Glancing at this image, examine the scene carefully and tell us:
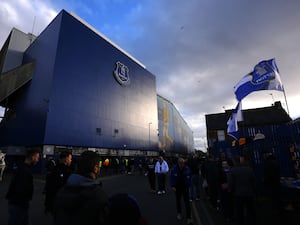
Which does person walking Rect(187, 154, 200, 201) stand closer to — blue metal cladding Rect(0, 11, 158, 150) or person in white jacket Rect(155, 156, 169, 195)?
person in white jacket Rect(155, 156, 169, 195)

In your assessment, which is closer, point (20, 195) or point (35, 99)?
point (20, 195)

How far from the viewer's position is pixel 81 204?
141cm

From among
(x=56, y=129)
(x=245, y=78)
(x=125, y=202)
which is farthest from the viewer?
(x=56, y=129)

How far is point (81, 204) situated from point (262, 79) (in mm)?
8357

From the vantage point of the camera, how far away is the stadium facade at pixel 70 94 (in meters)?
21.3

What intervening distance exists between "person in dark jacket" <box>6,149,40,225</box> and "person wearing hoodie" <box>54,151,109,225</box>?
2074 millimetres

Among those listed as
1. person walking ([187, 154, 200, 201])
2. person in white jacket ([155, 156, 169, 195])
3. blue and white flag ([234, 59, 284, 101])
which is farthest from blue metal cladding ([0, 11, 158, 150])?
blue and white flag ([234, 59, 284, 101])

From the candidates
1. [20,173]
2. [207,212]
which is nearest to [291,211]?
[207,212]

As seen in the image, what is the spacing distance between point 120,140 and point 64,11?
66.6 feet

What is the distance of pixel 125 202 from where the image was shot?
1202 millimetres

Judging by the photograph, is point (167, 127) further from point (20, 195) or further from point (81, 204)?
point (81, 204)

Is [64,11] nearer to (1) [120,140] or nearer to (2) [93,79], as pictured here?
(2) [93,79]

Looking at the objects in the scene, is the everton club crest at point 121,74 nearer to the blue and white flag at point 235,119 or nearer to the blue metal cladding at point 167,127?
the blue metal cladding at point 167,127

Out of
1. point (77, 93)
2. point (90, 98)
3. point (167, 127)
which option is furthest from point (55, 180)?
point (167, 127)
